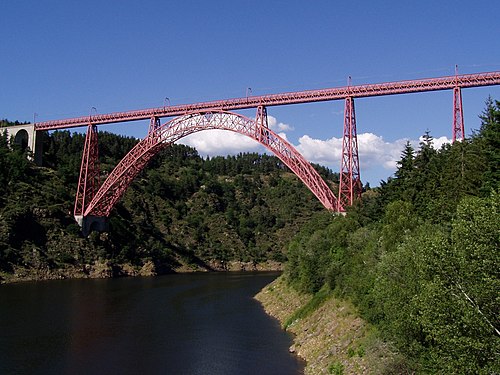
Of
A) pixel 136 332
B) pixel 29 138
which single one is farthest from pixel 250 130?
pixel 29 138

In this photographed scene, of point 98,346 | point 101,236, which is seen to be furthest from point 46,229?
point 98,346

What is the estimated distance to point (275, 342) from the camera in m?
27.9

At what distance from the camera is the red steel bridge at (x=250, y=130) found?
3766 centimetres

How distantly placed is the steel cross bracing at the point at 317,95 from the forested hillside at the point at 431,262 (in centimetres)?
478

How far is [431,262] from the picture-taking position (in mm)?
13883

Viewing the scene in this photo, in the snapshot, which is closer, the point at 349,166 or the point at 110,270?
the point at 349,166

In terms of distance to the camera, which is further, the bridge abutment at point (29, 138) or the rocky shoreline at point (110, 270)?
the bridge abutment at point (29, 138)

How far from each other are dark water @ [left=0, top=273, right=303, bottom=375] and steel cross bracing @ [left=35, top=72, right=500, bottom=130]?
17.0m

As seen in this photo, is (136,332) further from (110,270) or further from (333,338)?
(110,270)

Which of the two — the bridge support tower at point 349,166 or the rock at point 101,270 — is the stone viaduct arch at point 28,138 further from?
the bridge support tower at point 349,166

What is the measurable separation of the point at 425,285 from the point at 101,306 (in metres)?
31.3

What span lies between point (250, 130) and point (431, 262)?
32.5 metres

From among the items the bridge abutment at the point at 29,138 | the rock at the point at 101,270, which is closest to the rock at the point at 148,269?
the rock at the point at 101,270

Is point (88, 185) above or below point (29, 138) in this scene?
below
